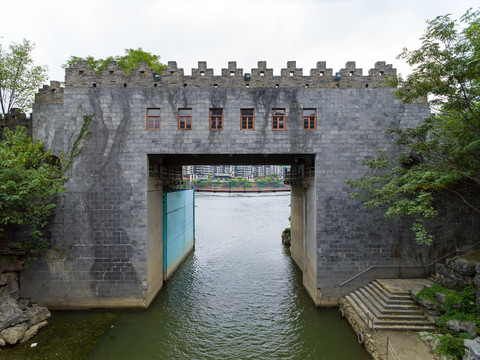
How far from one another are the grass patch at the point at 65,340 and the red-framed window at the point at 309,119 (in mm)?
13115

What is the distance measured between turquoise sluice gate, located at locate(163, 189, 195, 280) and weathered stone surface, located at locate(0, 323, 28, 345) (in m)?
6.90

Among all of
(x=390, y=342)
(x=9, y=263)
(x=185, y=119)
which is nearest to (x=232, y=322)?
(x=390, y=342)

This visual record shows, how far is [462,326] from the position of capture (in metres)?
8.48

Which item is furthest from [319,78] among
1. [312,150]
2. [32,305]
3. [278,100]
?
[32,305]

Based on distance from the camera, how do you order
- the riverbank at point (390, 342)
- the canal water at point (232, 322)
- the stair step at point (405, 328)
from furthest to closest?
the canal water at point (232, 322) → the stair step at point (405, 328) → the riverbank at point (390, 342)

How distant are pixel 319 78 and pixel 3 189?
15.0 metres

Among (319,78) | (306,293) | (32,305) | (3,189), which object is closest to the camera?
(3,189)

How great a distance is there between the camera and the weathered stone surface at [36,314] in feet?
35.0

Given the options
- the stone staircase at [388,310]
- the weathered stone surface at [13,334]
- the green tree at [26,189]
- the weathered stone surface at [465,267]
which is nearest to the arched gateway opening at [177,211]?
the stone staircase at [388,310]

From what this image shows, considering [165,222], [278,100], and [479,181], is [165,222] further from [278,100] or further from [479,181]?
[479,181]

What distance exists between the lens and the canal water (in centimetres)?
962

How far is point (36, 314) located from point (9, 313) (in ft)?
3.31

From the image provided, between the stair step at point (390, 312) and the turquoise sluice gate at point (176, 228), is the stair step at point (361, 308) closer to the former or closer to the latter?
the stair step at point (390, 312)

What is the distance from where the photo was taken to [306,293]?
553 inches
